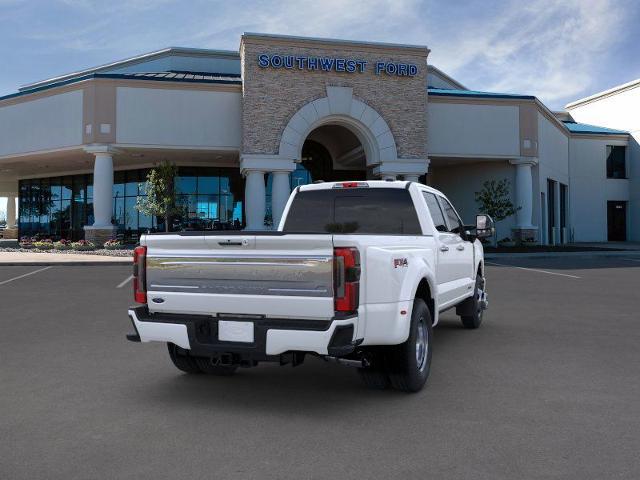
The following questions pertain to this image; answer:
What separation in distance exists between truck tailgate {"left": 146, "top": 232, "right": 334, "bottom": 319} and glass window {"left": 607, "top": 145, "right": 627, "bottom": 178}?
43.8 m

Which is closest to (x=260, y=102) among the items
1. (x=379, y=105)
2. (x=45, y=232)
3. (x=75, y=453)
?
(x=379, y=105)

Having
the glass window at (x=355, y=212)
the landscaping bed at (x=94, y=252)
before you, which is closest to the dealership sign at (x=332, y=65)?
the landscaping bed at (x=94, y=252)

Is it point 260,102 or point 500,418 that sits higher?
point 260,102

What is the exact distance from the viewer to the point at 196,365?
582 centimetres

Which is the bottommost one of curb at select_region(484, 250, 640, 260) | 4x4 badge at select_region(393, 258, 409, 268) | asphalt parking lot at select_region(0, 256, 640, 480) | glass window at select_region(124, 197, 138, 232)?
asphalt parking lot at select_region(0, 256, 640, 480)

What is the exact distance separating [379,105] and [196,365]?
24.9m

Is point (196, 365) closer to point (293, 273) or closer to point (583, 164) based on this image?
point (293, 273)

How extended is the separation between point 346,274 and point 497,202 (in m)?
27.9

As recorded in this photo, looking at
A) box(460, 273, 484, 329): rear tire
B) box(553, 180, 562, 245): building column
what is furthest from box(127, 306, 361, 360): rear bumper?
box(553, 180, 562, 245): building column

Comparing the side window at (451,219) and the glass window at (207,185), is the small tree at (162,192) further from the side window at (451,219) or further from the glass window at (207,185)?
the side window at (451,219)

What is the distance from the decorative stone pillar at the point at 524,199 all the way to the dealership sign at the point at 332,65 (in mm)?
8191

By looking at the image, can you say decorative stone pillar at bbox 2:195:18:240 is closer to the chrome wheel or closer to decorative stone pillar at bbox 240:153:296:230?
decorative stone pillar at bbox 240:153:296:230

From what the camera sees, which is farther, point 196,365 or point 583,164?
point 583,164

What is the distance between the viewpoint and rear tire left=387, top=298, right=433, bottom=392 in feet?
16.7
